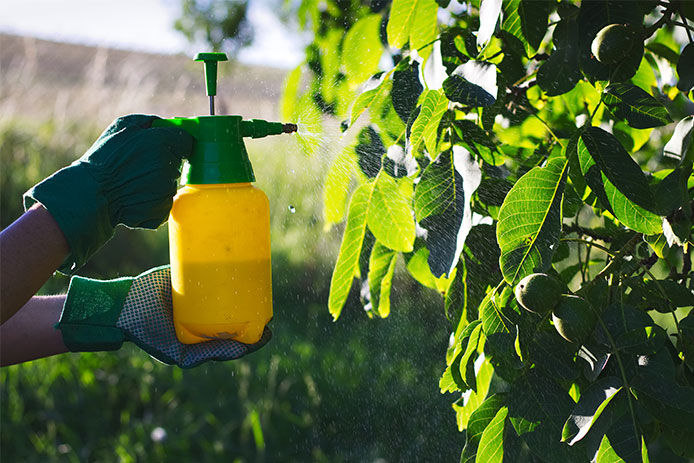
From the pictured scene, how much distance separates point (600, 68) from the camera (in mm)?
956

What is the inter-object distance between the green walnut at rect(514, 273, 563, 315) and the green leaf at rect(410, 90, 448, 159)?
23cm

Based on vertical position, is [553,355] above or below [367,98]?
below

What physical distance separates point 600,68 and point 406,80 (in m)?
0.27

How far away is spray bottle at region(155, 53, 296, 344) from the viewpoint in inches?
48.3

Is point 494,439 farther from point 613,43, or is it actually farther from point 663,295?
point 613,43

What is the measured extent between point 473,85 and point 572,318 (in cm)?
30

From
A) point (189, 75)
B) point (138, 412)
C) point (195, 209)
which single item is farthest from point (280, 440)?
point (189, 75)

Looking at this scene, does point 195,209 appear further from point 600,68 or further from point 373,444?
point 373,444

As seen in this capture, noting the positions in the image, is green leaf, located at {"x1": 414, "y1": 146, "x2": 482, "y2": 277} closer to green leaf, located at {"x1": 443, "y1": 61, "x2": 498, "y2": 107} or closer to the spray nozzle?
green leaf, located at {"x1": 443, "y1": 61, "x2": 498, "y2": 107}

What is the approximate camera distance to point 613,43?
90 centimetres

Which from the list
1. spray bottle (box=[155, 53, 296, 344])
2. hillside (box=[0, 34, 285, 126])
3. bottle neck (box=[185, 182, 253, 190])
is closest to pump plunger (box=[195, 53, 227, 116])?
spray bottle (box=[155, 53, 296, 344])

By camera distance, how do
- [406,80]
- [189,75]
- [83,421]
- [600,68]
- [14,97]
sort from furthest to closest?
[189,75]
[14,97]
[83,421]
[406,80]
[600,68]

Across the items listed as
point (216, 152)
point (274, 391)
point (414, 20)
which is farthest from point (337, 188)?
point (274, 391)

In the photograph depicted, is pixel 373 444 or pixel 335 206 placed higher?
pixel 335 206
